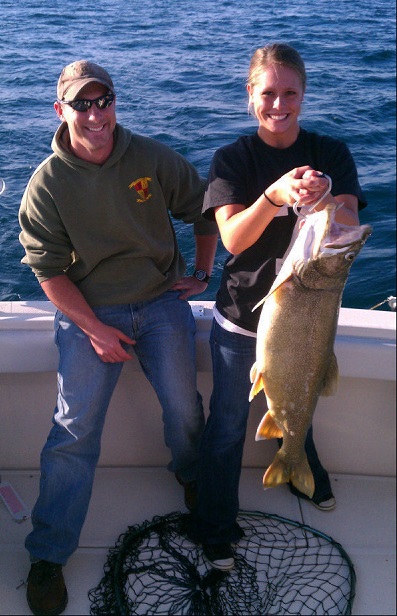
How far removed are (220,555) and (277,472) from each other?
0.54m

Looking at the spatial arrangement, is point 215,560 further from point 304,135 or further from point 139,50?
point 139,50

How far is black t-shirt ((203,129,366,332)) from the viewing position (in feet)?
8.57

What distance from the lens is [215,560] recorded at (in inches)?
116

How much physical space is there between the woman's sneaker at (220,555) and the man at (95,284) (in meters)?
0.45

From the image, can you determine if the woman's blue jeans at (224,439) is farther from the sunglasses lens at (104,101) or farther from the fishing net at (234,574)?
the sunglasses lens at (104,101)

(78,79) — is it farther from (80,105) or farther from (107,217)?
(107,217)

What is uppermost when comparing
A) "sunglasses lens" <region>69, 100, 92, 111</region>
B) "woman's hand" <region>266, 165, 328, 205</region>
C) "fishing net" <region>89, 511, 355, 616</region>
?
"sunglasses lens" <region>69, 100, 92, 111</region>

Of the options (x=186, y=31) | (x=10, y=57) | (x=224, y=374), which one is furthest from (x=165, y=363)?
(x=186, y=31)

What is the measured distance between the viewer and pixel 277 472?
2.70m

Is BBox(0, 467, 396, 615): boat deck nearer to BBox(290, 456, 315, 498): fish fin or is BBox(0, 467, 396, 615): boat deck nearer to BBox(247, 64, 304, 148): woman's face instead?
Answer: BBox(290, 456, 315, 498): fish fin

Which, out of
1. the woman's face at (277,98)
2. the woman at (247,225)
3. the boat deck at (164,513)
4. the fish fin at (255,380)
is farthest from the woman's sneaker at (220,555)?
the woman's face at (277,98)

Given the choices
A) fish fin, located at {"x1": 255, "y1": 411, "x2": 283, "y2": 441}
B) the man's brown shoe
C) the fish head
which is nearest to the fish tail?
fish fin, located at {"x1": 255, "y1": 411, "x2": 283, "y2": 441}

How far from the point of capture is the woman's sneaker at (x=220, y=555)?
293cm

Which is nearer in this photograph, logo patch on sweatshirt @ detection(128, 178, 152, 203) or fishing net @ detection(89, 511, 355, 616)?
fishing net @ detection(89, 511, 355, 616)
